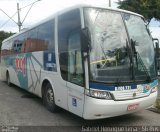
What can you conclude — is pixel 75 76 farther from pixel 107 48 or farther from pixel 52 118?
pixel 52 118

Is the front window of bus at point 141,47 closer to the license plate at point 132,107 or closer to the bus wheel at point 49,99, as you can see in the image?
the license plate at point 132,107

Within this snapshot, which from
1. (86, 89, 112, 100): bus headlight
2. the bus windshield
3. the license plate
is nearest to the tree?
the bus windshield

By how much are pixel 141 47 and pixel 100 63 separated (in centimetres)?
138

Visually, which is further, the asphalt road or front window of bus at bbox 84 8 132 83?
the asphalt road

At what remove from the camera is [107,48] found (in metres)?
6.13

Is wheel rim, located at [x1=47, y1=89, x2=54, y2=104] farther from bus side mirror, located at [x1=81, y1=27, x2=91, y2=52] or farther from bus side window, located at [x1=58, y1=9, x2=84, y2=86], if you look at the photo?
bus side mirror, located at [x1=81, y1=27, x2=91, y2=52]

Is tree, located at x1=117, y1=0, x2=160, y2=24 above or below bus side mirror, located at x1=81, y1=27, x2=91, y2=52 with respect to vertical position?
above

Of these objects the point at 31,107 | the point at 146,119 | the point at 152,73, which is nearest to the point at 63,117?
the point at 31,107

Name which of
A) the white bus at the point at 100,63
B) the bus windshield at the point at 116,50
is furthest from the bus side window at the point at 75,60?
the bus windshield at the point at 116,50

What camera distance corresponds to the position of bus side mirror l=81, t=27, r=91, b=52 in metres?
5.71

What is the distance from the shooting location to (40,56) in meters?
8.86

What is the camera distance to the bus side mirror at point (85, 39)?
5.71 m

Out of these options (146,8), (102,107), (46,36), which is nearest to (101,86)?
(102,107)

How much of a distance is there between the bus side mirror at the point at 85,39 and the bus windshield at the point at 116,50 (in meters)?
0.15
